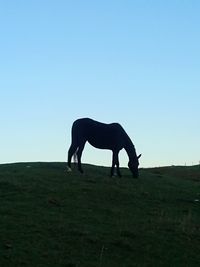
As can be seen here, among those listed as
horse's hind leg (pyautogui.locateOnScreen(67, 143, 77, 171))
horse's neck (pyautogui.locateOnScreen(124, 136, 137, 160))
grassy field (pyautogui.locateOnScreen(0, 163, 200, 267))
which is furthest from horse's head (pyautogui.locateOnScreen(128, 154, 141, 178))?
horse's hind leg (pyautogui.locateOnScreen(67, 143, 77, 171))

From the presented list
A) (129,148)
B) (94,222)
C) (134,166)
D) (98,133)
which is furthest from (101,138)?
(94,222)

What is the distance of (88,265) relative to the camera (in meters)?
13.8

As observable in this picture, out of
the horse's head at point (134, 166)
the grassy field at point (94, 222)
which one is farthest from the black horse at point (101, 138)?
the grassy field at point (94, 222)

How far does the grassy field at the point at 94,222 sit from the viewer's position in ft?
47.9

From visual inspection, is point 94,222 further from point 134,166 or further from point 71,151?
point 134,166

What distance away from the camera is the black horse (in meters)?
29.3

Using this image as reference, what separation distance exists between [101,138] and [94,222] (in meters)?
12.2

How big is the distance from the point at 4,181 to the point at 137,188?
5.88m

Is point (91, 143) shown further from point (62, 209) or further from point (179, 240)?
point (179, 240)

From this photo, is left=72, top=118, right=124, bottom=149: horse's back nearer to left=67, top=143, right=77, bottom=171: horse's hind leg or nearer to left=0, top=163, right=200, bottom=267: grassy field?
left=67, top=143, right=77, bottom=171: horse's hind leg

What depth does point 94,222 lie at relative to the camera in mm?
17953

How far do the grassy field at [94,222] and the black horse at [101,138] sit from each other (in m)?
2.22

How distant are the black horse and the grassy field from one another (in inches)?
87.6

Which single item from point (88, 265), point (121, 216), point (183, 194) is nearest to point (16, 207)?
point (121, 216)
